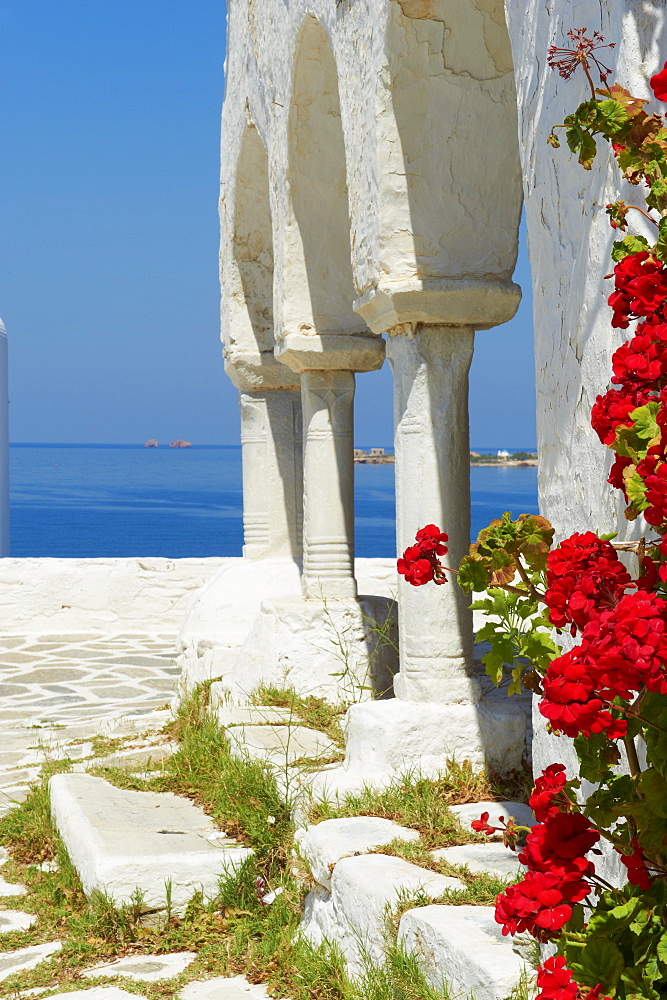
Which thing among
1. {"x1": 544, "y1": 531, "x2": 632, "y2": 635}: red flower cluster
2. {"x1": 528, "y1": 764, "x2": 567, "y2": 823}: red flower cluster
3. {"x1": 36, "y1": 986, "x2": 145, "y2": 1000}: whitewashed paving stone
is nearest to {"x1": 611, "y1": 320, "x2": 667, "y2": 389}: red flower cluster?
{"x1": 544, "y1": 531, "x2": 632, "y2": 635}: red flower cluster

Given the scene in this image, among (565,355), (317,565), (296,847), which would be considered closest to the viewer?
(565,355)

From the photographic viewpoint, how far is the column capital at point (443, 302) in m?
4.16

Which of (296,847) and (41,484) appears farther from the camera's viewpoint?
(41,484)

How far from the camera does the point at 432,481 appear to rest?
14.4 feet

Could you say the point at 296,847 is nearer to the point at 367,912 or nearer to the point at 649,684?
the point at 367,912

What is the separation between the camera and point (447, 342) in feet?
14.3

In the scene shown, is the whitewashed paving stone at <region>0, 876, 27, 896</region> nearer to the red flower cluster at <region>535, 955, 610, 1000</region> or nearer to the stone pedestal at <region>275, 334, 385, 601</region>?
the stone pedestal at <region>275, 334, 385, 601</region>

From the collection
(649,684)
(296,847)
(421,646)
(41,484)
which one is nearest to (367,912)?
(296,847)

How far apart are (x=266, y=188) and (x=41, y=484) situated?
94638 mm

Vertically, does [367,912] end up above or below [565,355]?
below

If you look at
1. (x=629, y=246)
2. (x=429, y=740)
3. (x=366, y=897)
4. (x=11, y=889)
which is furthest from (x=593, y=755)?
(x=11, y=889)

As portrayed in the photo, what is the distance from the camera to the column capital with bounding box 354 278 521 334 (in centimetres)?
416

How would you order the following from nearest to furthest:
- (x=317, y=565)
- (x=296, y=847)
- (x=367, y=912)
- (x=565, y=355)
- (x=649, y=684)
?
(x=649, y=684) < (x=565, y=355) < (x=367, y=912) < (x=296, y=847) < (x=317, y=565)

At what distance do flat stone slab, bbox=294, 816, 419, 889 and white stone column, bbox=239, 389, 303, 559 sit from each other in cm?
424
